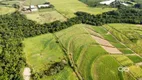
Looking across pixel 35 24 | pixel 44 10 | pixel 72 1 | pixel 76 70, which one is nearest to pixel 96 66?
pixel 76 70

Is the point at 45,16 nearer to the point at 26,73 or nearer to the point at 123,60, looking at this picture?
the point at 26,73

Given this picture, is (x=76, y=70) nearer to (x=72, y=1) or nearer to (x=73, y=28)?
(x=73, y=28)

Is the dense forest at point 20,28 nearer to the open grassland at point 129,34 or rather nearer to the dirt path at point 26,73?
the dirt path at point 26,73

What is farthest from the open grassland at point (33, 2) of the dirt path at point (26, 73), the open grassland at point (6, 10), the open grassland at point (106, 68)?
the open grassland at point (106, 68)

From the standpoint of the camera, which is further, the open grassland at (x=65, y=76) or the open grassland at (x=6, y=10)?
the open grassland at (x=6, y=10)

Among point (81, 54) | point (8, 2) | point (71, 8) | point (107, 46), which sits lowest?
point (81, 54)

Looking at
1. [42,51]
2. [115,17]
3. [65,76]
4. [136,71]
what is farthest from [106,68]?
[115,17]
